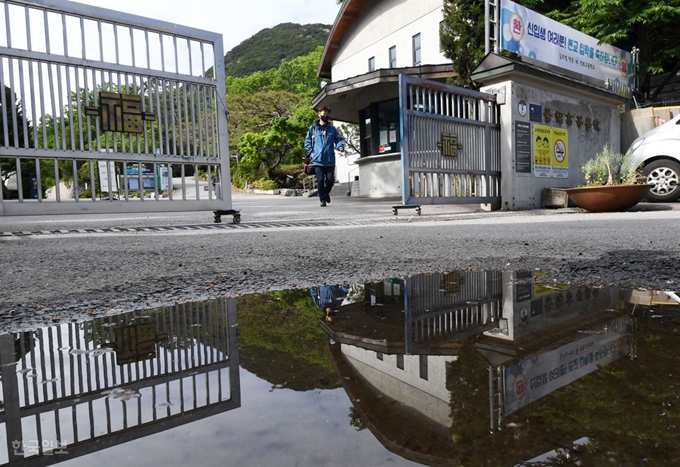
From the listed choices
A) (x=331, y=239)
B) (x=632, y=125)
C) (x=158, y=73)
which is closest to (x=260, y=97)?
(x=632, y=125)

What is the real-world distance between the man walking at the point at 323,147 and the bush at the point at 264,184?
2060cm

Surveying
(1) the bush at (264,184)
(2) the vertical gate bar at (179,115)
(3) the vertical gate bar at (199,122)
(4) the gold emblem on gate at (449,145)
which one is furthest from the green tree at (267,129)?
(2) the vertical gate bar at (179,115)

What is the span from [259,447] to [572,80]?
414 inches

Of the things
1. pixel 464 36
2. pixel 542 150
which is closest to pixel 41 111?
pixel 542 150

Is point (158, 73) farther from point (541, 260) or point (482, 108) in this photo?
point (482, 108)

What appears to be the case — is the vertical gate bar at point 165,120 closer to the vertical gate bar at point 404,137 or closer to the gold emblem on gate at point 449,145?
the vertical gate bar at point 404,137

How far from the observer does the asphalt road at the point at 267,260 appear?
2.03 metres

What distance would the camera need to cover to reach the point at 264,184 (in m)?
30.6

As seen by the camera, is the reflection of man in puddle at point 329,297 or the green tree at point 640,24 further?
the green tree at point 640,24

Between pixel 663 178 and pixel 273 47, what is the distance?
103495 mm

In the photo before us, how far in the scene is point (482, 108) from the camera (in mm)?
8617

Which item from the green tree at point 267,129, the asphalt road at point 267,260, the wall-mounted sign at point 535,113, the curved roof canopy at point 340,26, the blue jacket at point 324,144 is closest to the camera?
the asphalt road at point 267,260

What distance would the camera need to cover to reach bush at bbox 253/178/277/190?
30047 millimetres

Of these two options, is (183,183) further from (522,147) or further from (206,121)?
(522,147)
